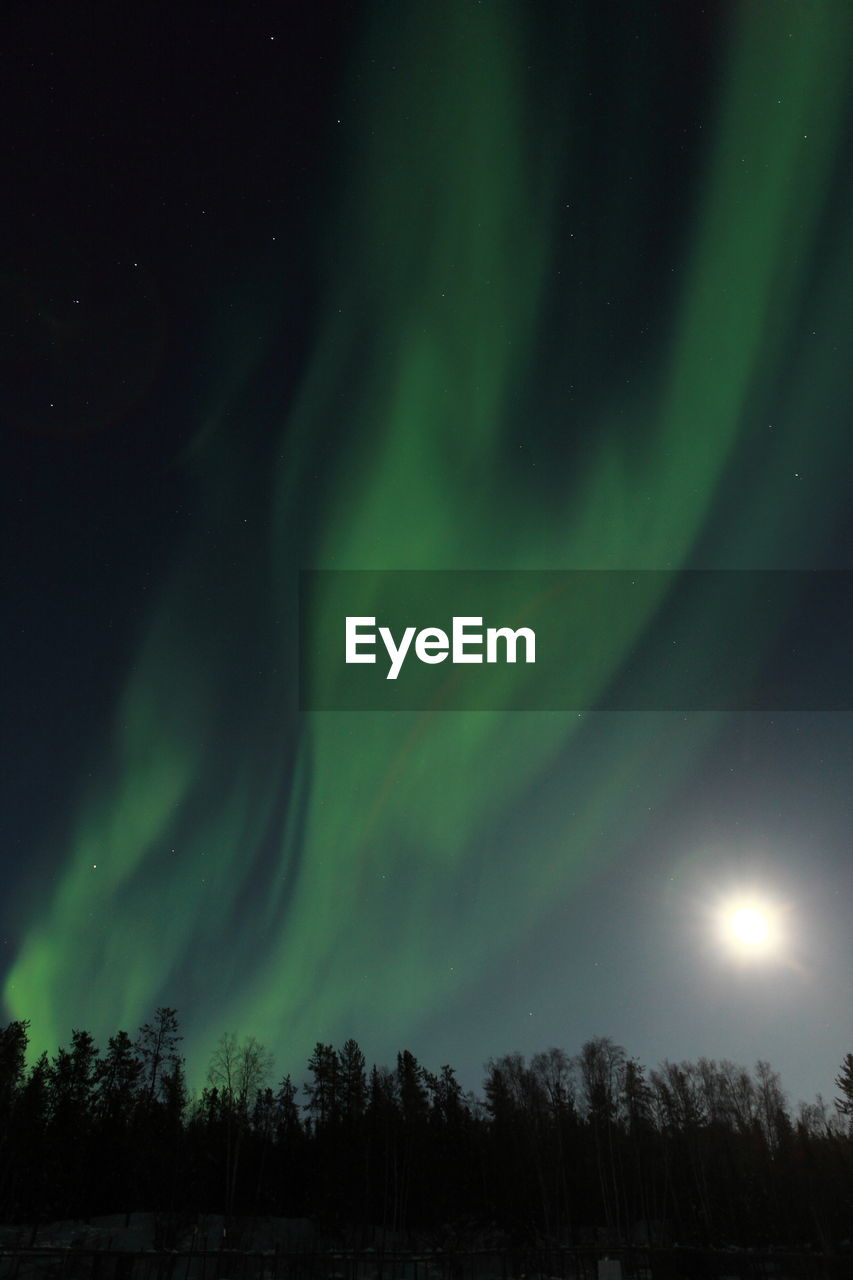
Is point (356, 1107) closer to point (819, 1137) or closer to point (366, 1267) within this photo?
point (366, 1267)

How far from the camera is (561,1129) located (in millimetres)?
85000

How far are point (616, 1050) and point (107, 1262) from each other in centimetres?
6033

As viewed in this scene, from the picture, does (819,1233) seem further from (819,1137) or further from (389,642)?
(389,642)

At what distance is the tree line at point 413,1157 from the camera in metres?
65.6

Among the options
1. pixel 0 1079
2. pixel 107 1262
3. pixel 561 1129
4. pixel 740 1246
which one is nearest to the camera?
pixel 107 1262

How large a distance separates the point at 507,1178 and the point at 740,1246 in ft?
75.6

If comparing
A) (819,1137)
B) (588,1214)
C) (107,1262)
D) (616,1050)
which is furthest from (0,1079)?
Answer: (819,1137)

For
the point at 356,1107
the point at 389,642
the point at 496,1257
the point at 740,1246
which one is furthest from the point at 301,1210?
the point at 389,642

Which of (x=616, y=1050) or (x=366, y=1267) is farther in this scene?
(x=616, y=1050)

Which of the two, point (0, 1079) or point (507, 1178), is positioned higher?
point (0, 1079)

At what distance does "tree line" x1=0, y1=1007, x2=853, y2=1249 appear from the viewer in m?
65.6

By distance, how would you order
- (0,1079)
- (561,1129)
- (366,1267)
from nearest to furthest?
(366,1267), (0,1079), (561,1129)

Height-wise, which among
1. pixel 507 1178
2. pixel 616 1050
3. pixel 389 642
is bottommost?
pixel 507 1178

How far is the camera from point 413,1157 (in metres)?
73.2
